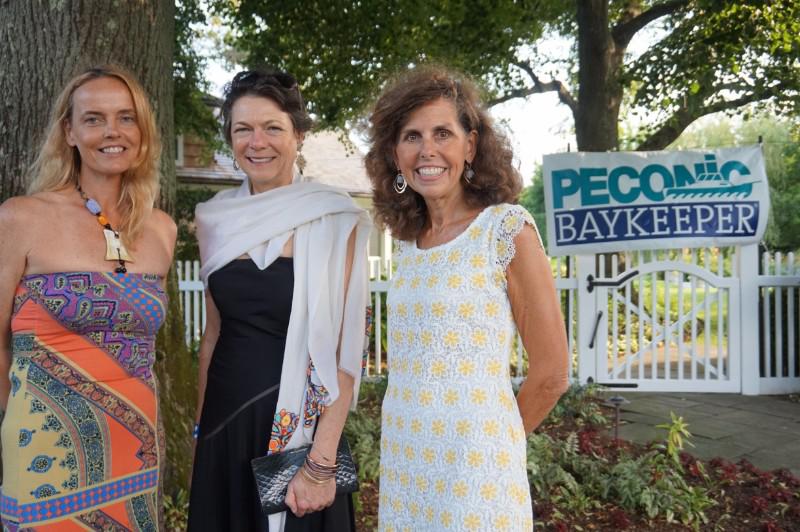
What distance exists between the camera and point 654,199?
7.33 meters

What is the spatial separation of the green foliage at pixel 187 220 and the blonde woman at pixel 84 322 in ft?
33.0

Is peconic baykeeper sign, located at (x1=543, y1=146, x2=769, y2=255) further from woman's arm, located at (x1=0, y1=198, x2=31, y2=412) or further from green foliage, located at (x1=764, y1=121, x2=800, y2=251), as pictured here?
green foliage, located at (x1=764, y1=121, x2=800, y2=251)

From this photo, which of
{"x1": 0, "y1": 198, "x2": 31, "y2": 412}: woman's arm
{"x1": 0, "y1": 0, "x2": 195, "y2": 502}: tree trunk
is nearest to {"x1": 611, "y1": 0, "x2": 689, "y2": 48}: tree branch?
{"x1": 0, "y1": 0, "x2": 195, "y2": 502}: tree trunk

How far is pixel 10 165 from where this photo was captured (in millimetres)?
2965

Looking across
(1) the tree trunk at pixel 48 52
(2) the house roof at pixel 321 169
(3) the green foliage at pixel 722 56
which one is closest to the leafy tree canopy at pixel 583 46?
(3) the green foliage at pixel 722 56

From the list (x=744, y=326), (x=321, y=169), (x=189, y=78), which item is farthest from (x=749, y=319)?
(x=321, y=169)

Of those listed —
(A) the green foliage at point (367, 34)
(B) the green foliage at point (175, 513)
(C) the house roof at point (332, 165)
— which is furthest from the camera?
(C) the house roof at point (332, 165)

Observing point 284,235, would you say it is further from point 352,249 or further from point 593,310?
point 593,310

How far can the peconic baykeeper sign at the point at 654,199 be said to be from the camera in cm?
716

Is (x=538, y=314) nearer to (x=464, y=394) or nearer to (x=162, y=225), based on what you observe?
(x=464, y=394)

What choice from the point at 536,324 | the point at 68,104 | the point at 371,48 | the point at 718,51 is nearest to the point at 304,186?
the point at 68,104

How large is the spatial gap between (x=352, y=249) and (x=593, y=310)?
542cm

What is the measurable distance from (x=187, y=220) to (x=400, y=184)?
500 inches

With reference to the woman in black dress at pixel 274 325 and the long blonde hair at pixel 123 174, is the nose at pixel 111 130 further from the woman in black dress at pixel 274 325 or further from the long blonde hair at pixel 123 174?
the woman in black dress at pixel 274 325
